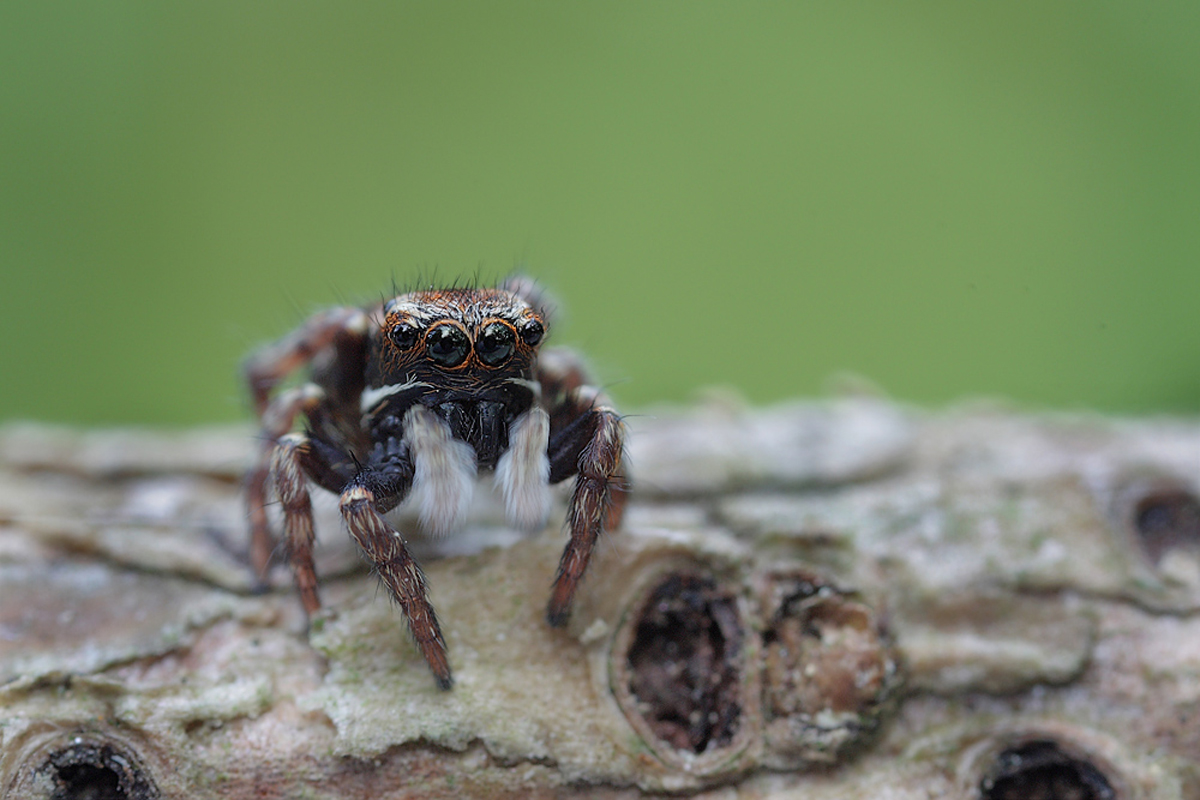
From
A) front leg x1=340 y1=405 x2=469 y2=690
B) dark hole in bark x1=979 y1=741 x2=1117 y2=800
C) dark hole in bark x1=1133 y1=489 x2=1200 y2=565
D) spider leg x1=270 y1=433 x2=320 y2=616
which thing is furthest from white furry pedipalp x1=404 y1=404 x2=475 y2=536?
dark hole in bark x1=1133 y1=489 x2=1200 y2=565

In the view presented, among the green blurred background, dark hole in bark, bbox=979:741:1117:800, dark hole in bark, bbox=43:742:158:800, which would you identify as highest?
the green blurred background

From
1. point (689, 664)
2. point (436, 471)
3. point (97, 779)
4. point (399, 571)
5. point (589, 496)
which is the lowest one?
point (97, 779)

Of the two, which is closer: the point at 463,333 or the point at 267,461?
the point at 463,333

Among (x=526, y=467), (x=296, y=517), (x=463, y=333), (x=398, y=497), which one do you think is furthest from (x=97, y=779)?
(x=463, y=333)

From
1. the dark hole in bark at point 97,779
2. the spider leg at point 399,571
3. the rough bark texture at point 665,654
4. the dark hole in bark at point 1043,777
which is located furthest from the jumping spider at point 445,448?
the dark hole in bark at point 1043,777

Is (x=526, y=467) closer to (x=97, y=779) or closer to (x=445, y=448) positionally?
(x=445, y=448)

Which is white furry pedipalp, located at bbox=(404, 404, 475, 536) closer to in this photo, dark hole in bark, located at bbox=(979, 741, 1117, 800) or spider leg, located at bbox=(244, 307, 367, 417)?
spider leg, located at bbox=(244, 307, 367, 417)
